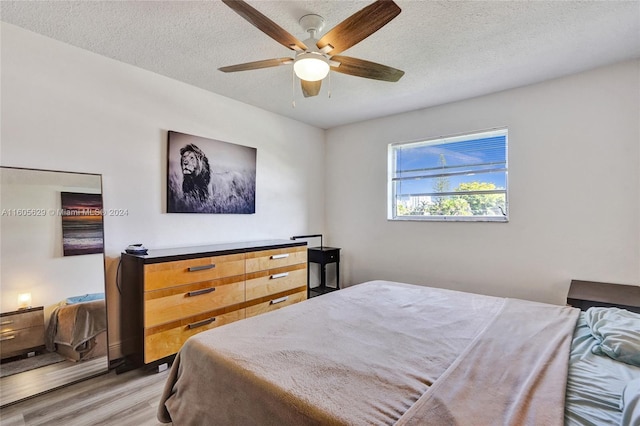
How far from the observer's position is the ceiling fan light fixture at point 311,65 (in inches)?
70.2

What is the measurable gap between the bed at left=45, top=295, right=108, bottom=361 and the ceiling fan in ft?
6.80

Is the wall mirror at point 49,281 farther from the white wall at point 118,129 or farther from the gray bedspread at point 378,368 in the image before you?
the gray bedspread at point 378,368

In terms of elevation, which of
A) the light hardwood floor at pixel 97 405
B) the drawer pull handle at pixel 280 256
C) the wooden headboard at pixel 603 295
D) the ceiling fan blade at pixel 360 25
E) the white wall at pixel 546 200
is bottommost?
the light hardwood floor at pixel 97 405

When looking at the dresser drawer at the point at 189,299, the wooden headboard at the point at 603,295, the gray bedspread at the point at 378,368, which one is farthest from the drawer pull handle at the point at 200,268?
the wooden headboard at the point at 603,295

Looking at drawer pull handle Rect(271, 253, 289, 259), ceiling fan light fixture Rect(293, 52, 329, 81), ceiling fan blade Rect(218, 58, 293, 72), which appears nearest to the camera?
ceiling fan light fixture Rect(293, 52, 329, 81)

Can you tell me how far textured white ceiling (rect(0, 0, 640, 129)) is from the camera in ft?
6.14

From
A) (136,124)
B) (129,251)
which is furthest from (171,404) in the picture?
(136,124)

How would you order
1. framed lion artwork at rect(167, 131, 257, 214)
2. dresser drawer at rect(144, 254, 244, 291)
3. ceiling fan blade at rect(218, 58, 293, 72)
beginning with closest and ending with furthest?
ceiling fan blade at rect(218, 58, 293, 72)
dresser drawer at rect(144, 254, 244, 291)
framed lion artwork at rect(167, 131, 257, 214)

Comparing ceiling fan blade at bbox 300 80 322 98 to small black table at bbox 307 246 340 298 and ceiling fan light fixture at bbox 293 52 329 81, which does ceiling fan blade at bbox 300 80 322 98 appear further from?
small black table at bbox 307 246 340 298

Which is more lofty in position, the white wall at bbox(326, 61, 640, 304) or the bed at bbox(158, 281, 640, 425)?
the white wall at bbox(326, 61, 640, 304)

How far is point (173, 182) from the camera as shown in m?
2.87

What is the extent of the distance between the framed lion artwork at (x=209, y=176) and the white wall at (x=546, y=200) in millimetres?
1776

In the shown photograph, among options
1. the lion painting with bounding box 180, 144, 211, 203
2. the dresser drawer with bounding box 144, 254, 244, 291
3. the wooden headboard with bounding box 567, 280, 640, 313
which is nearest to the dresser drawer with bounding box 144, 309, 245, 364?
the dresser drawer with bounding box 144, 254, 244, 291

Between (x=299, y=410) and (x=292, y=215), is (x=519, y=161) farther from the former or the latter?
(x=299, y=410)
